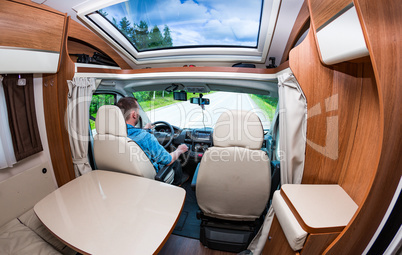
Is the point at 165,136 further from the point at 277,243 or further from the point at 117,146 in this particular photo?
the point at 277,243

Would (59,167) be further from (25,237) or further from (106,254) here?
(106,254)

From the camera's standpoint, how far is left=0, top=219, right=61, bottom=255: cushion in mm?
1178

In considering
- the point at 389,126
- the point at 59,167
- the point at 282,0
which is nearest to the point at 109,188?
the point at 59,167

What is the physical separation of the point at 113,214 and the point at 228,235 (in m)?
1.13

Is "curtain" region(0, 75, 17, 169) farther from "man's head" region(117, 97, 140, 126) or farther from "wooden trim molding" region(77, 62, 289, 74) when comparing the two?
"man's head" region(117, 97, 140, 126)

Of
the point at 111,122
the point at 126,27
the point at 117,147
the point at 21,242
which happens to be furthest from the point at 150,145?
the point at 126,27

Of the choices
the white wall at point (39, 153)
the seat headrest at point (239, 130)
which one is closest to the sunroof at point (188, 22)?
the seat headrest at point (239, 130)

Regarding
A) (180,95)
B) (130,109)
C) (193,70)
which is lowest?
(130,109)

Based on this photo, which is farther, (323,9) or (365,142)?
(365,142)

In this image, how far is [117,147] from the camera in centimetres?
157

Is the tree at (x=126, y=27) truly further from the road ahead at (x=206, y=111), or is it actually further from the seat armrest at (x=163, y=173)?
the seat armrest at (x=163, y=173)

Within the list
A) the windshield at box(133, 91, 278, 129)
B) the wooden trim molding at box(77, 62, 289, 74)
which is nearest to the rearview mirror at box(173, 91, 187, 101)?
the windshield at box(133, 91, 278, 129)

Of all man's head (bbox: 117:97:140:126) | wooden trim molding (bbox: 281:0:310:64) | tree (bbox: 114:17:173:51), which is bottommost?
man's head (bbox: 117:97:140:126)

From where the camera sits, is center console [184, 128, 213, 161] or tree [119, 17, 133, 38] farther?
center console [184, 128, 213, 161]
